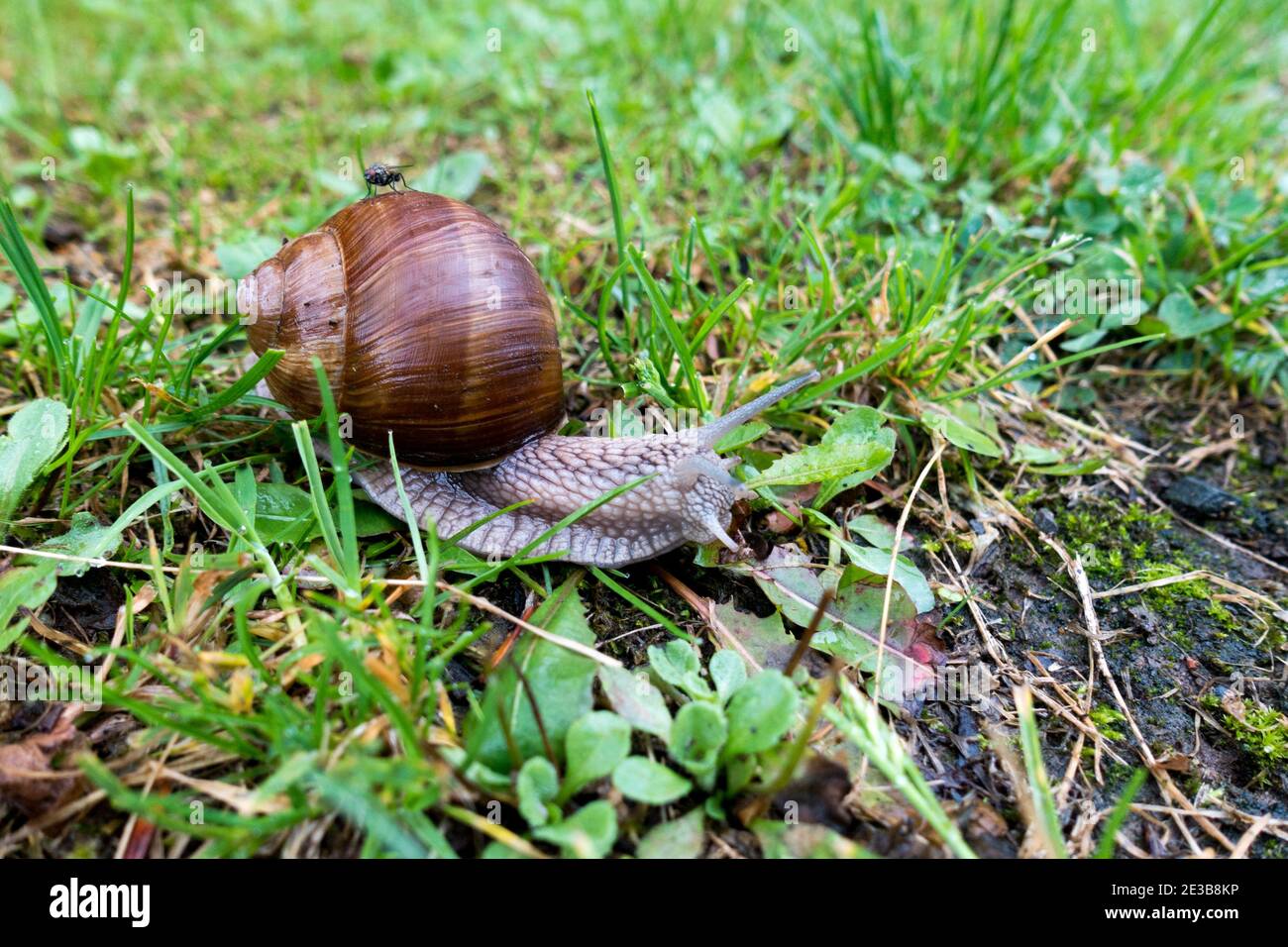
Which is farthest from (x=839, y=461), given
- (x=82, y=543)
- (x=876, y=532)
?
(x=82, y=543)

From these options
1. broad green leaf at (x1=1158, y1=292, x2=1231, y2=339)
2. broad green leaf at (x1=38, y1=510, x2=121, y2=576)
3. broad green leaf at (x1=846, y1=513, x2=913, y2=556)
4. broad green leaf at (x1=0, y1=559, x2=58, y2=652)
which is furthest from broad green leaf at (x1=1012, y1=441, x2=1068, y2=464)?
broad green leaf at (x1=0, y1=559, x2=58, y2=652)

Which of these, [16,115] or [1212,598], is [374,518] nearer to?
[1212,598]

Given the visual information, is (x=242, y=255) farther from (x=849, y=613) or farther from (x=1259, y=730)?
(x=1259, y=730)

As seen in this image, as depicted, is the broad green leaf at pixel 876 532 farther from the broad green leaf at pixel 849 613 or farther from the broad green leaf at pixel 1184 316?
the broad green leaf at pixel 1184 316

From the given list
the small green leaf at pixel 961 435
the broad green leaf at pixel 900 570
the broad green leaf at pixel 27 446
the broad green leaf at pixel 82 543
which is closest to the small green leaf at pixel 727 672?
the broad green leaf at pixel 900 570

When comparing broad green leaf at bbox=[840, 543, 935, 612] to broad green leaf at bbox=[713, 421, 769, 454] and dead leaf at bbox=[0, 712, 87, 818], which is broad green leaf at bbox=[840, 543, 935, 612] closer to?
broad green leaf at bbox=[713, 421, 769, 454]
